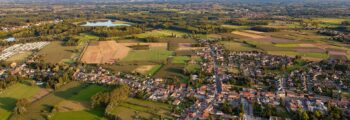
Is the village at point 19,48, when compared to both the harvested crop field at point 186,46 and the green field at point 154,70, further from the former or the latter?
the harvested crop field at point 186,46

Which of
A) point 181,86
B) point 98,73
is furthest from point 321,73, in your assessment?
point 98,73

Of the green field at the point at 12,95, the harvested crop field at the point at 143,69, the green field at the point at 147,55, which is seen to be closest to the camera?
the green field at the point at 12,95

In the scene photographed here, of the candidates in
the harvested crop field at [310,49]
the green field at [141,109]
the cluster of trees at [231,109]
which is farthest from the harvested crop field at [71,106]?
the harvested crop field at [310,49]

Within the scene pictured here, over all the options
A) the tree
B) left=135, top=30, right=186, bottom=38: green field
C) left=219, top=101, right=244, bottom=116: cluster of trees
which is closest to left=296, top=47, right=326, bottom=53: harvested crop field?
left=135, top=30, right=186, bottom=38: green field

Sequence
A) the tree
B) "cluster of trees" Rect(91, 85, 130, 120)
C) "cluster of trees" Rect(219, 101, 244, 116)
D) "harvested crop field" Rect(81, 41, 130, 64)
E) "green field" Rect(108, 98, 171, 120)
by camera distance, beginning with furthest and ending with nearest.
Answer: "harvested crop field" Rect(81, 41, 130, 64), "cluster of trees" Rect(91, 85, 130, 120), the tree, "cluster of trees" Rect(219, 101, 244, 116), "green field" Rect(108, 98, 171, 120)

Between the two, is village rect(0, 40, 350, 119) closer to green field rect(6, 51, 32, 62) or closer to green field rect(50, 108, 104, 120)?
green field rect(6, 51, 32, 62)

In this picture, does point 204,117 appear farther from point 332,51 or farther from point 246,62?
point 332,51
